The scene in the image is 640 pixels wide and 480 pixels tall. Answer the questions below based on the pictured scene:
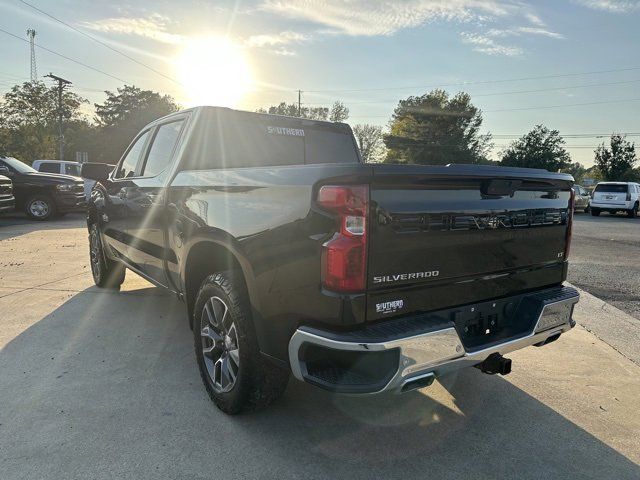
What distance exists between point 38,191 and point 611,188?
24.7 meters

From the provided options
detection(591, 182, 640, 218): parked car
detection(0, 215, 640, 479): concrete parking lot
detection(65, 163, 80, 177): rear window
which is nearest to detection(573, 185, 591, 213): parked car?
detection(591, 182, 640, 218): parked car

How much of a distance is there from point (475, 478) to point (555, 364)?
1838mm

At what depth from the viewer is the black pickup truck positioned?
6.68 ft

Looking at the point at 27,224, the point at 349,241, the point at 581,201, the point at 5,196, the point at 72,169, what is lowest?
the point at 27,224

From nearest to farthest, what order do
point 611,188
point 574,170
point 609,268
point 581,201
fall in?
point 609,268, point 611,188, point 581,201, point 574,170

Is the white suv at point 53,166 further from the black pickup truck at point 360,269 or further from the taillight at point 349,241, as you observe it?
the taillight at point 349,241

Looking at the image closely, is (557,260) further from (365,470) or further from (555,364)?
(365,470)

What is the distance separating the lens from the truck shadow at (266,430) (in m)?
2.35

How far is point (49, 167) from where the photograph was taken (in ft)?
59.5

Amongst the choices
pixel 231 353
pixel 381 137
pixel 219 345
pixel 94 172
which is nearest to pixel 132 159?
pixel 94 172

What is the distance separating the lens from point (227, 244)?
2641 mm

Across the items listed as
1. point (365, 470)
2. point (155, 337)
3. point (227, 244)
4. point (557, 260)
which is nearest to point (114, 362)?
point (155, 337)

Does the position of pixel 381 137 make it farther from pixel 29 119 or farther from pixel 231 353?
pixel 231 353

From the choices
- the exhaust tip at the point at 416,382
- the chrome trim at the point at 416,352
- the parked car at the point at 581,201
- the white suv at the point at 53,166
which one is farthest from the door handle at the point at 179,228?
the parked car at the point at 581,201
